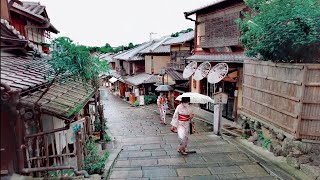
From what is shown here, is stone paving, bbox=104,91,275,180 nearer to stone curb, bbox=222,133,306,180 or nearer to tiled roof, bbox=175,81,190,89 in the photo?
stone curb, bbox=222,133,306,180

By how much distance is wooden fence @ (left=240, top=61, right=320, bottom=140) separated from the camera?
23.1 ft

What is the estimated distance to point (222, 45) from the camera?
670 inches

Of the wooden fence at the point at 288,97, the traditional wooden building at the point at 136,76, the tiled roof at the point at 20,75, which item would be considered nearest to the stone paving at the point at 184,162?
the wooden fence at the point at 288,97

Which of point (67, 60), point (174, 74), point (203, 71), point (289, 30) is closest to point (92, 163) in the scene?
point (67, 60)

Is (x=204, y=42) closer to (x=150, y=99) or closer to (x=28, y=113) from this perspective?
(x=150, y=99)

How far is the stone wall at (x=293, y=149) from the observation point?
7.24 m

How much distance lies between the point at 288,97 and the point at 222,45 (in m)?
9.92

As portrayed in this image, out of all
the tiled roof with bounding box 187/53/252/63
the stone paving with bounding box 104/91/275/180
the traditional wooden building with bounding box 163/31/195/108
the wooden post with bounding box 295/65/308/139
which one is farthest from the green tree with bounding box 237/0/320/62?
the traditional wooden building with bounding box 163/31/195/108

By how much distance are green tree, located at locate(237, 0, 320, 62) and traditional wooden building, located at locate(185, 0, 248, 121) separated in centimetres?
537

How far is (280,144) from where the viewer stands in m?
8.38

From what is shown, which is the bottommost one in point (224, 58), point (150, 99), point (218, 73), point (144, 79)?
point (150, 99)

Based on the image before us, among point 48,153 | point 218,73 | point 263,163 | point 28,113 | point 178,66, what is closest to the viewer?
point 28,113

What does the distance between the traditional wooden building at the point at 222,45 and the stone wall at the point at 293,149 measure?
5.71m

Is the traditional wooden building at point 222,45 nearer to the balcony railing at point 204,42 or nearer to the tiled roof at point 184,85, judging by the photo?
the balcony railing at point 204,42
